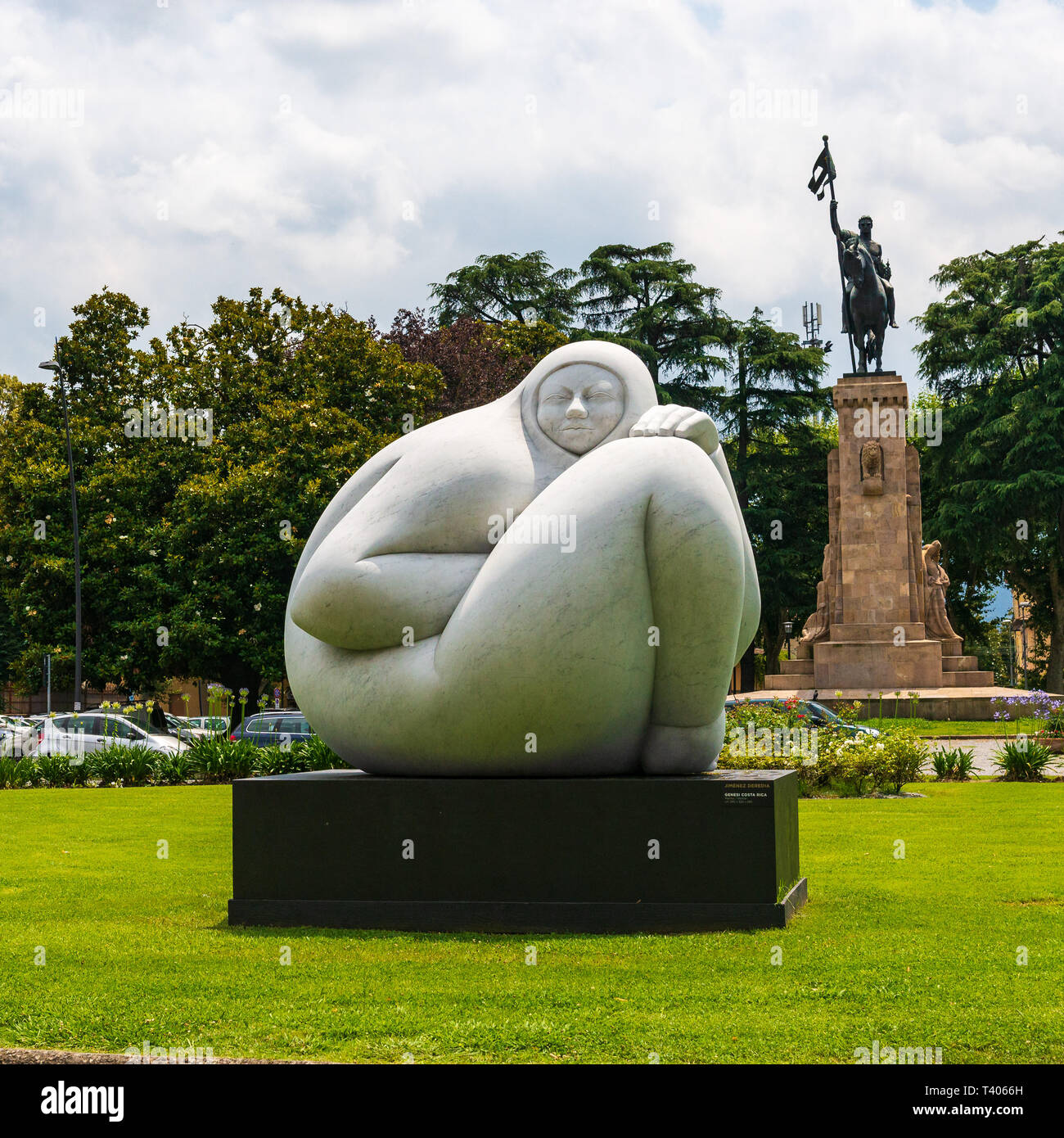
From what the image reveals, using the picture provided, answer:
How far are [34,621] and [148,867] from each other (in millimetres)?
22016

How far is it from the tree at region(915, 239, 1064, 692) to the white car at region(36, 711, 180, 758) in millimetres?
28593

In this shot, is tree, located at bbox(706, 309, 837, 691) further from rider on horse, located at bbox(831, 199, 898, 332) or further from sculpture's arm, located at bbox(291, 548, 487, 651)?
sculpture's arm, located at bbox(291, 548, 487, 651)

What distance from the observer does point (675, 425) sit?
312 inches

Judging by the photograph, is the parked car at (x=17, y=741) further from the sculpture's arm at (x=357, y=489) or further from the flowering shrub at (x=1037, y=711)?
the flowering shrub at (x=1037, y=711)

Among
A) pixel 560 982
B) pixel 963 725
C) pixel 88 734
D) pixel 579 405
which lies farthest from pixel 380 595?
pixel 963 725

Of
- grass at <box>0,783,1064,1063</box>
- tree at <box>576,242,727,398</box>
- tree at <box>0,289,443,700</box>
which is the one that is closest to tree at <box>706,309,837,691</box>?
tree at <box>576,242,727,398</box>

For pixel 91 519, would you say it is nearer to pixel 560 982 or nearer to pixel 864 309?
pixel 864 309

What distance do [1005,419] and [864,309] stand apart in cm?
1098

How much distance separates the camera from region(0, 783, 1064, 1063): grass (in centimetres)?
507

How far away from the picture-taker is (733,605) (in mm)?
7500

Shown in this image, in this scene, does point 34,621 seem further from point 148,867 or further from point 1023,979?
point 1023,979

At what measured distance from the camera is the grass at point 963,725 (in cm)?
2698

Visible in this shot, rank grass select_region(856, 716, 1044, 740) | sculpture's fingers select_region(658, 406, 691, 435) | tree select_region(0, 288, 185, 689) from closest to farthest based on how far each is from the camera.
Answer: sculpture's fingers select_region(658, 406, 691, 435) → grass select_region(856, 716, 1044, 740) → tree select_region(0, 288, 185, 689)

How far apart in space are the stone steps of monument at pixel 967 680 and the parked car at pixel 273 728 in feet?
54.6
